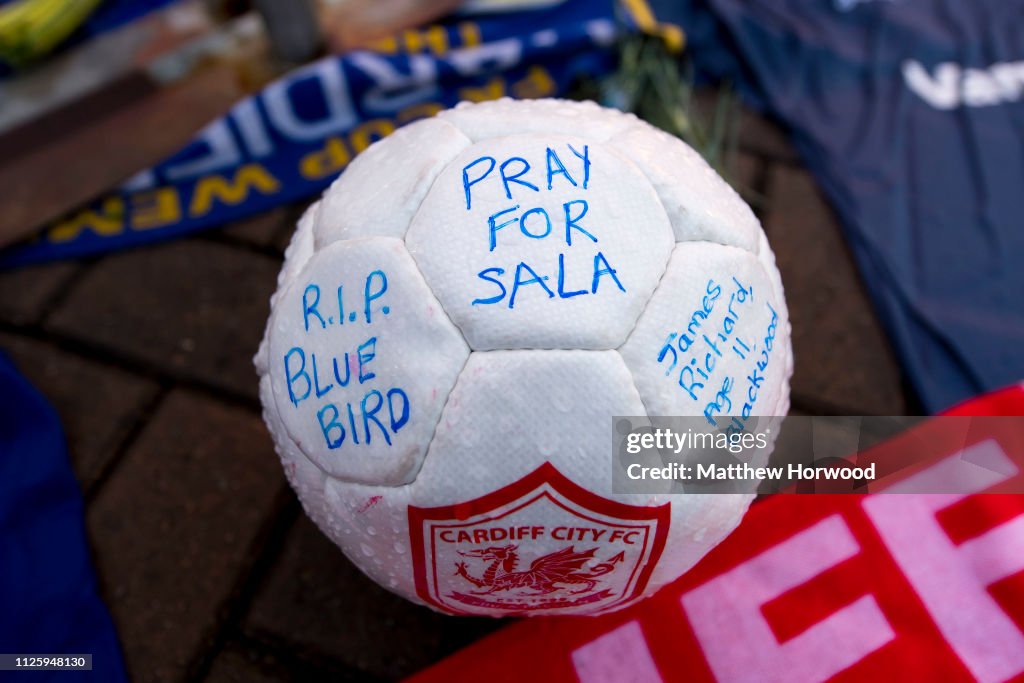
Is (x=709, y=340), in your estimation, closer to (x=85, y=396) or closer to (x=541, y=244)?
(x=541, y=244)

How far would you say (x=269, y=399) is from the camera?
125 cm

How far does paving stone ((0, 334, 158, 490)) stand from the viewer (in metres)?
1.79

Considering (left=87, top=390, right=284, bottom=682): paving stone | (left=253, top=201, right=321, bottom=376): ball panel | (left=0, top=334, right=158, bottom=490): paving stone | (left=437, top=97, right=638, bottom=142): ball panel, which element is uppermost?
(left=437, top=97, right=638, bottom=142): ball panel

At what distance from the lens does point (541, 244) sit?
1065 millimetres

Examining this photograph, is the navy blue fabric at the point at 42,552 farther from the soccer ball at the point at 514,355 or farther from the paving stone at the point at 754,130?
the paving stone at the point at 754,130

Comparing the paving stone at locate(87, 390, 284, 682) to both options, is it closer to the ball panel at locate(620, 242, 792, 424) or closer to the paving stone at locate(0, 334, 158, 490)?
the paving stone at locate(0, 334, 158, 490)

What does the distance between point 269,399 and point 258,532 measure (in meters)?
0.56

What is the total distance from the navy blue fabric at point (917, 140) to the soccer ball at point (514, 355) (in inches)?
39.7

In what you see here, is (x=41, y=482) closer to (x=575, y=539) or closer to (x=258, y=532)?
(x=258, y=532)

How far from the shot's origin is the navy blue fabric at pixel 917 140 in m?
2.00

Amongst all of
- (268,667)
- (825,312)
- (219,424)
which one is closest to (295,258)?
(219,424)

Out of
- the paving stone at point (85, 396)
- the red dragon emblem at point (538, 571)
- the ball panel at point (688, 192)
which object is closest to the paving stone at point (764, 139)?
the ball panel at point (688, 192)

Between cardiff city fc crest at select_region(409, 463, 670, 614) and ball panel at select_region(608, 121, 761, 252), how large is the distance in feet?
1.38

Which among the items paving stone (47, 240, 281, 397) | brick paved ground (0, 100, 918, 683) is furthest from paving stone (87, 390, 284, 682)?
paving stone (47, 240, 281, 397)
